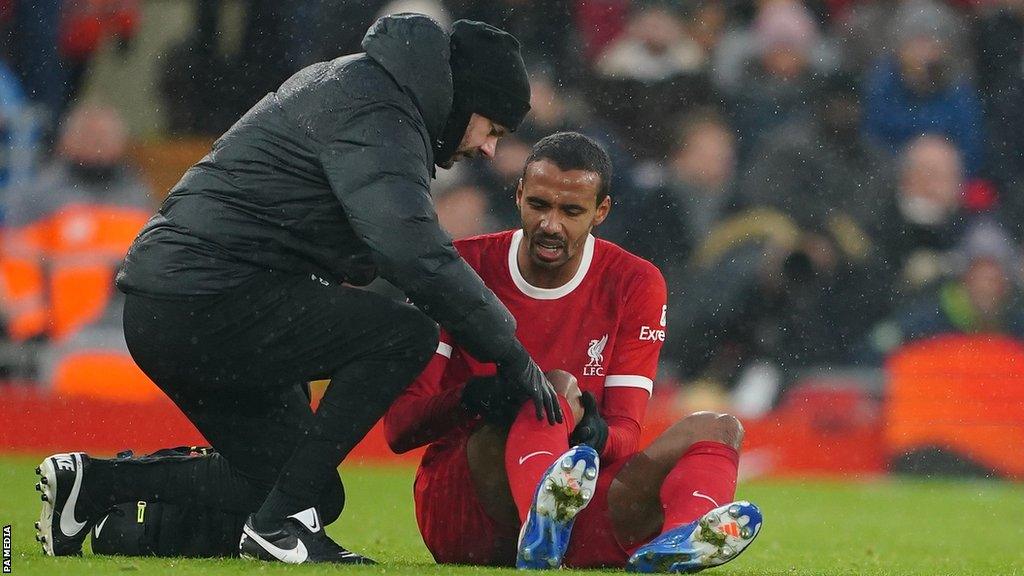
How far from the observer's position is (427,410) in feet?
15.1

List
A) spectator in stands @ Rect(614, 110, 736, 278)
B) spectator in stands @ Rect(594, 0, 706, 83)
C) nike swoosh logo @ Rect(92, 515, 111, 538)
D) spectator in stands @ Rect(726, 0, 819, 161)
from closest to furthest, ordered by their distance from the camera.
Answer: nike swoosh logo @ Rect(92, 515, 111, 538) → spectator in stands @ Rect(614, 110, 736, 278) → spectator in stands @ Rect(726, 0, 819, 161) → spectator in stands @ Rect(594, 0, 706, 83)

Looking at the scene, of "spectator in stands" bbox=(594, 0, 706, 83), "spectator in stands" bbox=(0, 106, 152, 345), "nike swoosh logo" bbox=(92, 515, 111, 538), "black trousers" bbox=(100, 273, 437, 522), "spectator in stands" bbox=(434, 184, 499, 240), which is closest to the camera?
"black trousers" bbox=(100, 273, 437, 522)

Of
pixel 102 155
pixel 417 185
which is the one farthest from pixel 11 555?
pixel 102 155

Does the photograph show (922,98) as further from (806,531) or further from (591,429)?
(591,429)

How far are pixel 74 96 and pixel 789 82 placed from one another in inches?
207

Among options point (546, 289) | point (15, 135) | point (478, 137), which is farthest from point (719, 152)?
point (478, 137)

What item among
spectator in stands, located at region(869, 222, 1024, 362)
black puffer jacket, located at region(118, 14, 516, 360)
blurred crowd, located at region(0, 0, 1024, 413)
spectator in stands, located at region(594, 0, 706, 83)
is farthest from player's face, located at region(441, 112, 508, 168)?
spectator in stands, located at region(594, 0, 706, 83)

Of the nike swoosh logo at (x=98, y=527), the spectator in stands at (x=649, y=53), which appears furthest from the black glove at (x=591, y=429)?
the spectator in stands at (x=649, y=53)

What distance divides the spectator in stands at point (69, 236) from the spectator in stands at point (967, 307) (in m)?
5.18

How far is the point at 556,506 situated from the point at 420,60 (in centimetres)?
127

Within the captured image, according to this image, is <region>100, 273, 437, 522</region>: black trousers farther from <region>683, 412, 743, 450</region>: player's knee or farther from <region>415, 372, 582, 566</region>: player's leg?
<region>683, 412, 743, 450</region>: player's knee

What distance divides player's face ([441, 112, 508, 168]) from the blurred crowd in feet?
19.1

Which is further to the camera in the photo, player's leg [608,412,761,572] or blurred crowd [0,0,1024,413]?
blurred crowd [0,0,1024,413]

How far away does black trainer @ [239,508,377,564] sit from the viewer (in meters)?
4.36
